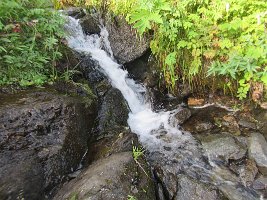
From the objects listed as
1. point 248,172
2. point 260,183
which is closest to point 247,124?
point 248,172

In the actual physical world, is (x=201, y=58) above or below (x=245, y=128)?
above

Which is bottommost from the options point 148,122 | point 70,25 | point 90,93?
point 148,122

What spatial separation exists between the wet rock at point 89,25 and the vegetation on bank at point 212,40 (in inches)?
78.1

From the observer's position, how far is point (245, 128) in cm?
449

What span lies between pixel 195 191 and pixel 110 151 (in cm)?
130

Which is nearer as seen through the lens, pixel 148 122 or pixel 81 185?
pixel 81 185

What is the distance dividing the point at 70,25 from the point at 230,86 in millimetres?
3905

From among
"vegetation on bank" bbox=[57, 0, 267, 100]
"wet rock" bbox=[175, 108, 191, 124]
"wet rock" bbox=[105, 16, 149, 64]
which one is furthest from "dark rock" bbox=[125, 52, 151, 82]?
"wet rock" bbox=[175, 108, 191, 124]

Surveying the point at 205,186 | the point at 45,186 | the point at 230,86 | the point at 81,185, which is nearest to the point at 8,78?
the point at 45,186

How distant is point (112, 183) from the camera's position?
2.99 m

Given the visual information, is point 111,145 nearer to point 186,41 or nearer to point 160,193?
point 160,193

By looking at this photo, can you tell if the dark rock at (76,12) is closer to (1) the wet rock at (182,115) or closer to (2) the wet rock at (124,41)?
(2) the wet rock at (124,41)

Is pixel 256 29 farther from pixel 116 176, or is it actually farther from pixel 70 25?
pixel 70 25

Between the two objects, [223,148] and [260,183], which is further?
[223,148]
